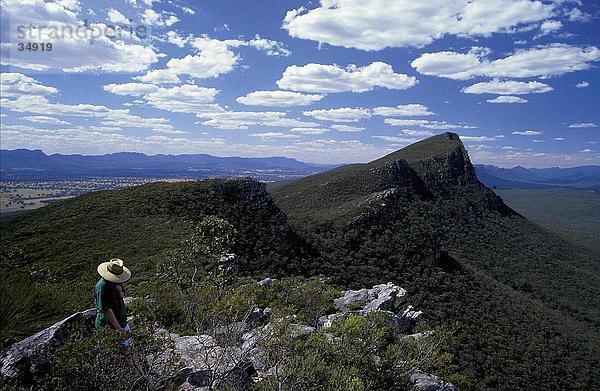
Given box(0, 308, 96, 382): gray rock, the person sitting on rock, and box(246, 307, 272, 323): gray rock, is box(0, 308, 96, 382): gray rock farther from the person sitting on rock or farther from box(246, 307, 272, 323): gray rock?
box(246, 307, 272, 323): gray rock

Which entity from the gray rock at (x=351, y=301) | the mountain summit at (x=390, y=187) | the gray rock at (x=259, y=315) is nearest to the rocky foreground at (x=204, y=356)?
the gray rock at (x=259, y=315)

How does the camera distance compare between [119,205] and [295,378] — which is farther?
[119,205]

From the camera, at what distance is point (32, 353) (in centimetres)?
890

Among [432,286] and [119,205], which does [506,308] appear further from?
[119,205]

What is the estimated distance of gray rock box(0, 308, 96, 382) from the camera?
8664 mm

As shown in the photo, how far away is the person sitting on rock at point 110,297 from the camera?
371 inches

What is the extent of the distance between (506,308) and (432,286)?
38.4 feet

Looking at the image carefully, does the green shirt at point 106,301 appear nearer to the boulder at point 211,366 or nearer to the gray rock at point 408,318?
the boulder at point 211,366

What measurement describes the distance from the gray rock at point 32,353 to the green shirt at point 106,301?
1.86 ft

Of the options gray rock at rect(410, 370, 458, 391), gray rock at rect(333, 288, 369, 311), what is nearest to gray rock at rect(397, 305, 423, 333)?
gray rock at rect(333, 288, 369, 311)

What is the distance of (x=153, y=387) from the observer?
9.37m

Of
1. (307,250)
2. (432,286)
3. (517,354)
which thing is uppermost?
(307,250)

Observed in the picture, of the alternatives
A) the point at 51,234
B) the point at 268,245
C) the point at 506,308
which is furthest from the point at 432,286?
the point at 51,234

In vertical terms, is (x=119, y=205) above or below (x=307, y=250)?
above
